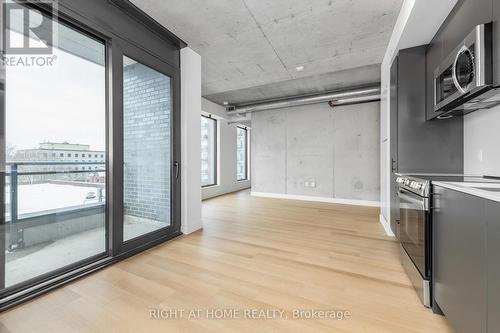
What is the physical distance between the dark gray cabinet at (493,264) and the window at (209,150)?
6037 millimetres

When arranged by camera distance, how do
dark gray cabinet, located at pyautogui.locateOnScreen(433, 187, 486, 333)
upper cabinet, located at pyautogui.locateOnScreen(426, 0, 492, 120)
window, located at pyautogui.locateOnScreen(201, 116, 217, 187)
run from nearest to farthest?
dark gray cabinet, located at pyautogui.locateOnScreen(433, 187, 486, 333) → upper cabinet, located at pyautogui.locateOnScreen(426, 0, 492, 120) → window, located at pyautogui.locateOnScreen(201, 116, 217, 187)

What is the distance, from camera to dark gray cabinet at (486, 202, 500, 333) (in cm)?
89

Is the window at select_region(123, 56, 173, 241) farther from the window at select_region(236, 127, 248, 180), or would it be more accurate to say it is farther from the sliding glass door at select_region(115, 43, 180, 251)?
the window at select_region(236, 127, 248, 180)

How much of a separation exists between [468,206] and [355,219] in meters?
3.00

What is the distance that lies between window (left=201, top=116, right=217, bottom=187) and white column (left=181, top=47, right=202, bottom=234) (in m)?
3.21

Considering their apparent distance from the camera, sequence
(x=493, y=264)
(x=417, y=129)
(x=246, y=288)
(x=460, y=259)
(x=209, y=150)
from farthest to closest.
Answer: (x=209, y=150)
(x=417, y=129)
(x=246, y=288)
(x=460, y=259)
(x=493, y=264)

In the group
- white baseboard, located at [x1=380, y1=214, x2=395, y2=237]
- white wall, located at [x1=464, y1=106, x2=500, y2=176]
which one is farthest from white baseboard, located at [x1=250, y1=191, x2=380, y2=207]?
white wall, located at [x1=464, y1=106, x2=500, y2=176]

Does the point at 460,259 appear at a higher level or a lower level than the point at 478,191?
lower

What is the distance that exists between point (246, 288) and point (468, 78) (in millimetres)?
2383

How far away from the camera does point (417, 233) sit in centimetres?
169

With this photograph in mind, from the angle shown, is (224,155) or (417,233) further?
(224,155)

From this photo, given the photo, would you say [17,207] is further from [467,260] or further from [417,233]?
[417,233]

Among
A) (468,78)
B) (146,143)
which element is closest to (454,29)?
(468,78)

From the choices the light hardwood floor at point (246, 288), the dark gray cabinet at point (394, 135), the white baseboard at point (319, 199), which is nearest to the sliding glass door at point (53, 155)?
the light hardwood floor at point (246, 288)
